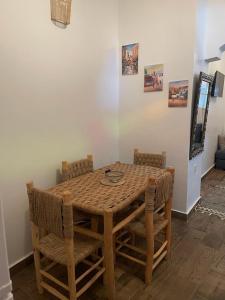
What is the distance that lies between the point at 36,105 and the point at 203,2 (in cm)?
226

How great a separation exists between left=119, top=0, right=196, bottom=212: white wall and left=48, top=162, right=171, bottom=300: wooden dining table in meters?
0.63

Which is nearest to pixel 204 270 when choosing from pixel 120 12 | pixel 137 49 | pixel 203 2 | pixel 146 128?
pixel 146 128

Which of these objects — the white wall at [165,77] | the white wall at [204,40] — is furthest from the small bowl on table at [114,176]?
the white wall at [204,40]

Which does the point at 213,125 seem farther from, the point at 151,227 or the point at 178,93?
the point at 151,227

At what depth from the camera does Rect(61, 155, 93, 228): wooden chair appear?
7.53ft

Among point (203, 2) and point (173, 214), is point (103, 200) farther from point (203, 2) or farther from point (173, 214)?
point (203, 2)

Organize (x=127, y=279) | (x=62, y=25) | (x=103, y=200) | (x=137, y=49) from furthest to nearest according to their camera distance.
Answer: (x=137, y=49) → (x=62, y=25) → (x=127, y=279) → (x=103, y=200)

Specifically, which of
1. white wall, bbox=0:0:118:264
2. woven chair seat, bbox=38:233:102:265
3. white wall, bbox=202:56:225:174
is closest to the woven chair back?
woven chair seat, bbox=38:233:102:265

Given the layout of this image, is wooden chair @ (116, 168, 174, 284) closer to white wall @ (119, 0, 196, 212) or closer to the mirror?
white wall @ (119, 0, 196, 212)

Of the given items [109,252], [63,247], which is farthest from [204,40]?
[63,247]

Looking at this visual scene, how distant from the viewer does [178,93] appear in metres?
2.78

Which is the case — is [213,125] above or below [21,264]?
above

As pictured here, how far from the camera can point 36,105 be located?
6.96ft

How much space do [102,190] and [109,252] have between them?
51cm
